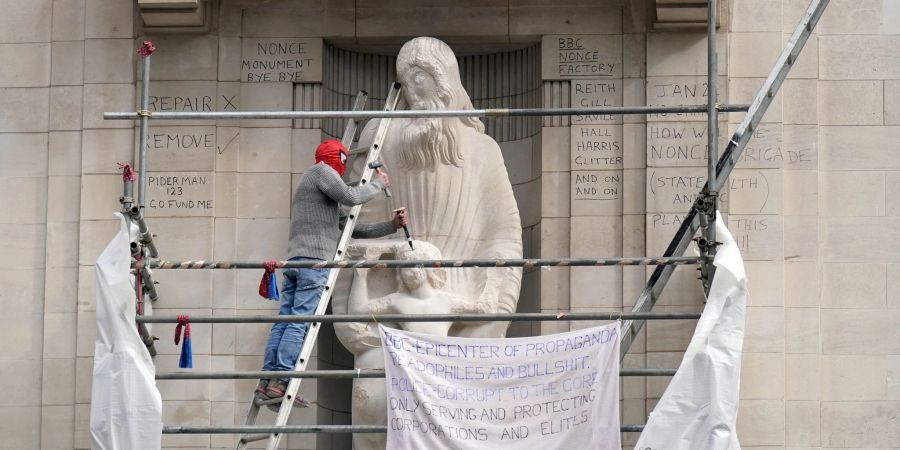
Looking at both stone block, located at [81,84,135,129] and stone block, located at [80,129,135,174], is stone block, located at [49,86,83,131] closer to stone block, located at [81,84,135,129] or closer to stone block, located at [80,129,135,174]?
stone block, located at [81,84,135,129]

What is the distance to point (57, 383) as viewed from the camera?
52.6ft

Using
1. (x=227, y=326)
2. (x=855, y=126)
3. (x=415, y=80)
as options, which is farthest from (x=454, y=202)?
(x=855, y=126)

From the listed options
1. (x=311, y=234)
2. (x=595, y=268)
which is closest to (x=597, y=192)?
(x=595, y=268)

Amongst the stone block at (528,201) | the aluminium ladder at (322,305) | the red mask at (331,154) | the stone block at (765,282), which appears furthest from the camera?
the stone block at (528,201)

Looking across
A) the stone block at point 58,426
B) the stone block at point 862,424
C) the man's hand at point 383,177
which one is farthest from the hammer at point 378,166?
the stone block at point 862,424

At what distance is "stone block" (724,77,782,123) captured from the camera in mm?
16141

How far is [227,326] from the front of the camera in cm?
1619

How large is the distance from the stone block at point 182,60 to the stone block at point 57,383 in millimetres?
2368

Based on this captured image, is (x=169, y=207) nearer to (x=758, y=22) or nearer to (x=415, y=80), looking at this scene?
(x=415, y=80)

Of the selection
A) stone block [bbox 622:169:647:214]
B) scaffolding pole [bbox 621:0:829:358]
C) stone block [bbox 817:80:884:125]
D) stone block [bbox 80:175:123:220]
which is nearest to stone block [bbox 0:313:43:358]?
stone block [bbox 80:175:123:220]

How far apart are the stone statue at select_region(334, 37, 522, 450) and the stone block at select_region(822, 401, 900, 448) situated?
255cm

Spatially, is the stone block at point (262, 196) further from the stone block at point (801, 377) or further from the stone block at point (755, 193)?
the stone block at point (801, 377)

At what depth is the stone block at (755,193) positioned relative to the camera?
16.0 metres

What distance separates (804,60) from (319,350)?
4.42 meters
